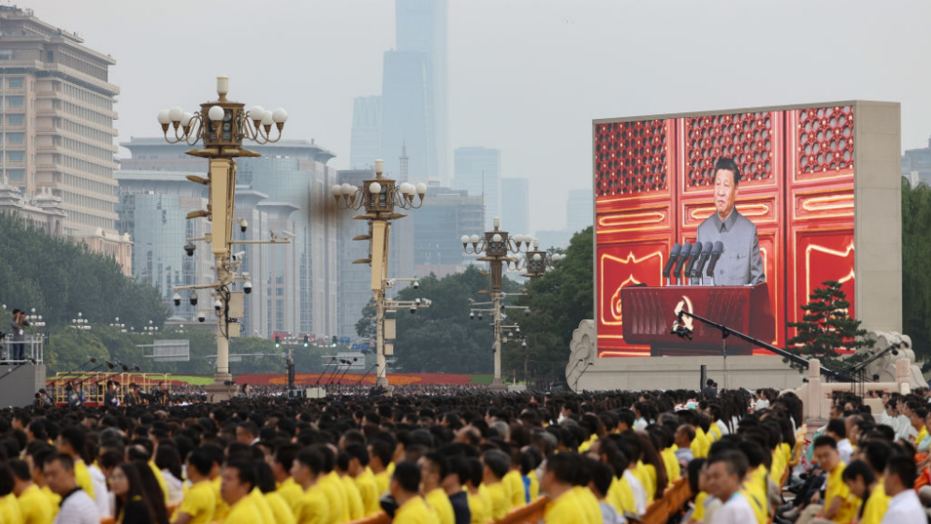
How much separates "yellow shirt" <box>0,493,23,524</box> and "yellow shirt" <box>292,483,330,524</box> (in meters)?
2.33

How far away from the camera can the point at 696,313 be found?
7069cm

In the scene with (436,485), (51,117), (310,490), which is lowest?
(310,490)

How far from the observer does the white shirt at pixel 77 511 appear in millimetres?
12516

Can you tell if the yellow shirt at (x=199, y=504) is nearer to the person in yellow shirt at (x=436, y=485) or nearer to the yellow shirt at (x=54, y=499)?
the yellow shirt at (x=54, y=499)

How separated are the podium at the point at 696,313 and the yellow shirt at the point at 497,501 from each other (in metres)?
57.0

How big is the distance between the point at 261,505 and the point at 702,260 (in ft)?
201

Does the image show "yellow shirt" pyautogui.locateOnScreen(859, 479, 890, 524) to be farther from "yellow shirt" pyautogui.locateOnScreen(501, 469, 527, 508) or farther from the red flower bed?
the red flower bed

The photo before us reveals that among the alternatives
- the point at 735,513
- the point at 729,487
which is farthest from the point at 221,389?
the point at 735,513

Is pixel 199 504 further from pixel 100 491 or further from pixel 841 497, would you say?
pixel 841 497

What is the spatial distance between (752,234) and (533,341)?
893 inches


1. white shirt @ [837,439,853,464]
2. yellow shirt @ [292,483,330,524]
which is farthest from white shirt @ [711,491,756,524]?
white shirt @ [837,439,853,464]

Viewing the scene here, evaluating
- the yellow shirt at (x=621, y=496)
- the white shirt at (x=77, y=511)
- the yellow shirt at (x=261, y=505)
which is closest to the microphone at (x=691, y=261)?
the yellow shirt at (x=621, y=496)

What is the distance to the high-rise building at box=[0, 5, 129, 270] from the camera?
179000mm

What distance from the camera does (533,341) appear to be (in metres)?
91.2
